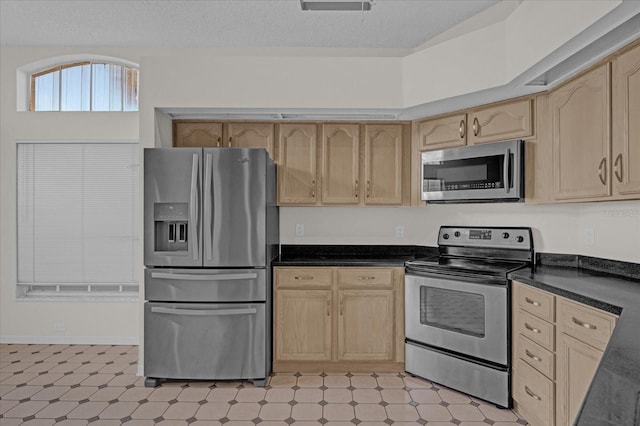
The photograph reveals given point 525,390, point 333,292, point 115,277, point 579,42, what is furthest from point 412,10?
point 115,277

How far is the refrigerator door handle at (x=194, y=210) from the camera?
3.05 m

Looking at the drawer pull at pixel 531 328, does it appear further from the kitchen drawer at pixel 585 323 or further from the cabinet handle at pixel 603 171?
the cabinet handle at pixel 603 171

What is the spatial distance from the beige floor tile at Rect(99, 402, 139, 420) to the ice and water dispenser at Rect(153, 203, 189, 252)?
1.08 m

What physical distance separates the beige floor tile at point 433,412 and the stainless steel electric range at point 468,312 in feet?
0.91

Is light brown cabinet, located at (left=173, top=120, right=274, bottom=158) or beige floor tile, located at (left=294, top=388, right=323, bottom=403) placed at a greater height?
light brown cabinet, located at (left=173, top=120, right=274, bottom=158)

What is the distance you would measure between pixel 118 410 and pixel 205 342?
68 cm

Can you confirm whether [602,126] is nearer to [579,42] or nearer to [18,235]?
[579,42]

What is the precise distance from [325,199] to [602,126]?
2.06 m

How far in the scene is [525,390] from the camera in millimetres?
2527

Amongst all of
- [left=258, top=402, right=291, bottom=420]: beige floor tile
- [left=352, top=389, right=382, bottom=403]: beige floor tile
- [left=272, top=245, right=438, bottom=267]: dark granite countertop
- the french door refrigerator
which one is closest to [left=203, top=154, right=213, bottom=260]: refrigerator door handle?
the french door refrigerator

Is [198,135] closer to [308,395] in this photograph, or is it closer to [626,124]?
[308,395]

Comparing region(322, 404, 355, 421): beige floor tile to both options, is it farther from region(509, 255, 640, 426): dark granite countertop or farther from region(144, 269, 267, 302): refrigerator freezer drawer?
region(509, 255, 640, 426): dark granite countertop

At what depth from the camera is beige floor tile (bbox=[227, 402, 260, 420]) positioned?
8.64ft

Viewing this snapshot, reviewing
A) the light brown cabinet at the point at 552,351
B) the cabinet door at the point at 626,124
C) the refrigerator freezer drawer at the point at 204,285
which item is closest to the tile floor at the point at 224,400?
the light brown cabinet at the point at 552,351
